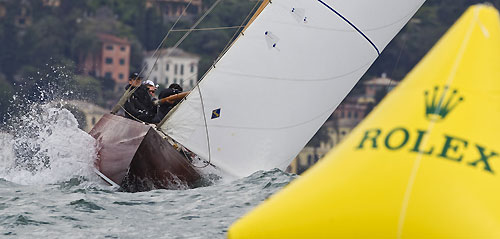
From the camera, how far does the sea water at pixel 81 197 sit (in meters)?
6.66

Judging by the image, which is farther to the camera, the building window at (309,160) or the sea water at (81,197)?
the building window at (309,160)

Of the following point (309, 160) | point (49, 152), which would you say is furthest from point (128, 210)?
point (309, 160)

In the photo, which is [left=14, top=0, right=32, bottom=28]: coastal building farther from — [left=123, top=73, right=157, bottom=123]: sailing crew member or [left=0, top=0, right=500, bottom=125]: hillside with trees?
[left=123, top=73, right=157, bottom=123]: sailing crew member

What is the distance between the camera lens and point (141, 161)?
8.27m

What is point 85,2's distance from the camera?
63.8m

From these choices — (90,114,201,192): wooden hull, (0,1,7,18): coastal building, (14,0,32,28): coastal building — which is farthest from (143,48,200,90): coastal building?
(90,114,201,192): wooden hull

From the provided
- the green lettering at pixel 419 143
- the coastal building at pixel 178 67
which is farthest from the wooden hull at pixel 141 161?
the coastal building at pixel 178 67

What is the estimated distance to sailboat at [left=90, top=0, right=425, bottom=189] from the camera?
890 centimetres

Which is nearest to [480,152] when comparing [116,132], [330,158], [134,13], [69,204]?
[330,158]

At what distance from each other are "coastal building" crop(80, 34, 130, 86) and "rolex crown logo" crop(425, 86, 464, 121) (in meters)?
53.1

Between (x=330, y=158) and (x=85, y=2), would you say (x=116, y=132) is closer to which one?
(x=330, y=158)

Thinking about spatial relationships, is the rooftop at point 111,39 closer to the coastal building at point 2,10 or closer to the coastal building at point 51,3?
the coastal building at point 51,3

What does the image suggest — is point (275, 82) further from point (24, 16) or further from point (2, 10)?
point (2, 10)

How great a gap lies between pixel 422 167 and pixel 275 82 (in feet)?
15.7
